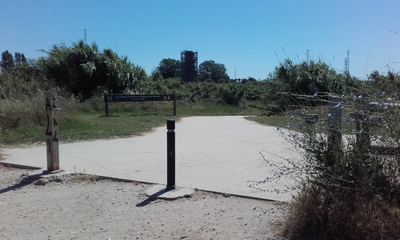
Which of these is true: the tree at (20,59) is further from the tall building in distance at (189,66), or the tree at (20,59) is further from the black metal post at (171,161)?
the tall building in distance at (189,66)

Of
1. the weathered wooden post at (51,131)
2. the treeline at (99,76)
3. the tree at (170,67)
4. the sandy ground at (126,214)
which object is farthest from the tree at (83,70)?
the tree at (170,67)

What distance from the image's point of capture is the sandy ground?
4.16 m

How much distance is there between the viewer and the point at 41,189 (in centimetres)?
603

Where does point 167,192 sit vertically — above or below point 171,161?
below

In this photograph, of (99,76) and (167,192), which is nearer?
(167,192)

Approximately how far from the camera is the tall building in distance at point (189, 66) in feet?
277

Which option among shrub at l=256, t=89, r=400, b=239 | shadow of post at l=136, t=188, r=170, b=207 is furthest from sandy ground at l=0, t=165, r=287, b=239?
shrub at l=256, t=89, r=400, b=239

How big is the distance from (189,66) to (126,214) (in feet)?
271

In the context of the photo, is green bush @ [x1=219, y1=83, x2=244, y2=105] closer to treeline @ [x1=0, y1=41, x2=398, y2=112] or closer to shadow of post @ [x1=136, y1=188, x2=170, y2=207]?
treeline @ [x1=0, y1=41, x2=398, y2=112]

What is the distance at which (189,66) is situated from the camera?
86438 mm

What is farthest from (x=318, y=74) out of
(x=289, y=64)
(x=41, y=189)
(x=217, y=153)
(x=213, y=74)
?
(x=213, y=74)

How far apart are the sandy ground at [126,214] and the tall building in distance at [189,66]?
260ft

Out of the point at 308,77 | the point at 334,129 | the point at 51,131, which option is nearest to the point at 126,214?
the point at 334,129

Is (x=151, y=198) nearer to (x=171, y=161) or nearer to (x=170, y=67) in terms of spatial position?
(x=171, y=161)
